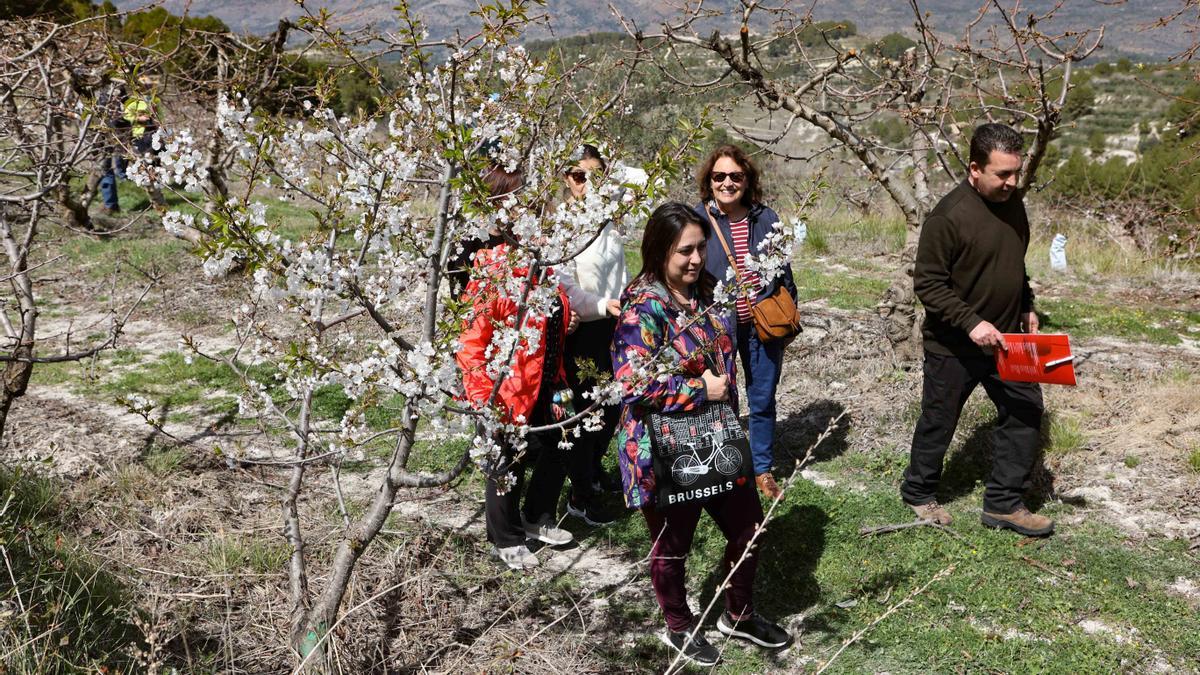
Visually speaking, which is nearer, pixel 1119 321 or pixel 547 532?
pixel 547 532

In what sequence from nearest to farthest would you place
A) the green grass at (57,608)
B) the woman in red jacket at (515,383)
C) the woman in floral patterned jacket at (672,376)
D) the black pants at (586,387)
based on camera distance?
the green grass at (57,608), the woman in red jacket at (515,383), the woman in floral patterned jacket at (672,376), the black pants at (586,387)

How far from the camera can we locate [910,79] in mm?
5965

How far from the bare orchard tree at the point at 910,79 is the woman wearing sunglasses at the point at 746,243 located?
749 millimetres

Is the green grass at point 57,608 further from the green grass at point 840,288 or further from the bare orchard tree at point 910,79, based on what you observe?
the green grass at point 840,288

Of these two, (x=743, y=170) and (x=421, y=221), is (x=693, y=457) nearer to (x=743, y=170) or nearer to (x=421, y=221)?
(x=421, y=221)

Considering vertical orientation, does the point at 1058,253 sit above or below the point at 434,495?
above

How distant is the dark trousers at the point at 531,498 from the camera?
4148mm

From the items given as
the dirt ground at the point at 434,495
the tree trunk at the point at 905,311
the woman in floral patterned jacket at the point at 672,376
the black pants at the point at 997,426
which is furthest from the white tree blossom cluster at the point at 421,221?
the tree trunk at the point at 905,311

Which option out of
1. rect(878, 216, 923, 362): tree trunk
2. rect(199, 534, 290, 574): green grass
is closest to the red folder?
rect(878, 216, 923, 362): tree trunk

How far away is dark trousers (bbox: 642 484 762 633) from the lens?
329 centimetres

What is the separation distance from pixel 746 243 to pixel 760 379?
2.47ft

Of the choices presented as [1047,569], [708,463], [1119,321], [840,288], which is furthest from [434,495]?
[1119,321]

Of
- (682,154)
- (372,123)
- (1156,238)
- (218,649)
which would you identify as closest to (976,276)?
(682,154)

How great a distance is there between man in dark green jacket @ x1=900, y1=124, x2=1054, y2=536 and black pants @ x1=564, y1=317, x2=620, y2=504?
1.58 metres
